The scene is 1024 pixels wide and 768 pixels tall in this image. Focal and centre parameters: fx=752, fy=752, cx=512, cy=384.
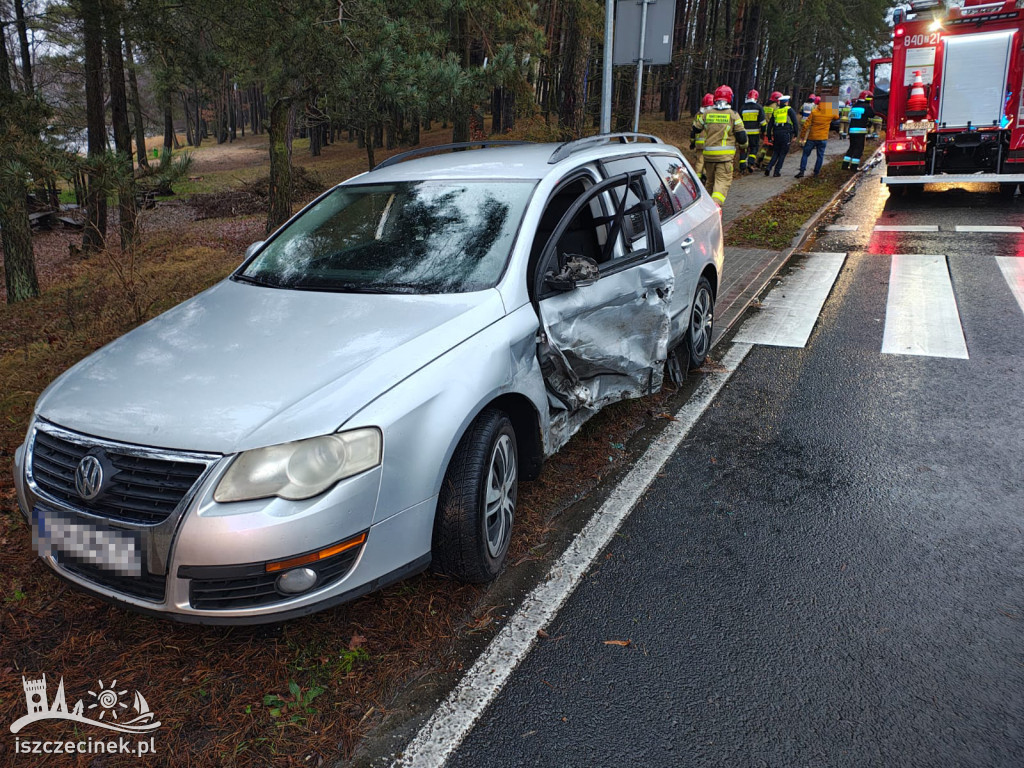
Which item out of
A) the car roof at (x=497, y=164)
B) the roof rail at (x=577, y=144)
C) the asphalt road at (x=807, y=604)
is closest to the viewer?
the asphalt road at (x=807, y=604)

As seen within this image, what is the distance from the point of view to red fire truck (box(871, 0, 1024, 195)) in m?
13.5

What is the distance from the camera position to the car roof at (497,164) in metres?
4.19

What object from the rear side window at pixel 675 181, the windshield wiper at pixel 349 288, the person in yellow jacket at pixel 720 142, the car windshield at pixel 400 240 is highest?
the person in yellow jacket at pixel 720 142

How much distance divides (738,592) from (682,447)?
1565mm

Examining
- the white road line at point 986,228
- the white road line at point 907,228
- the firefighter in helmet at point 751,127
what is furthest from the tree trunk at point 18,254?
the firefighter in helmet at point 751,127

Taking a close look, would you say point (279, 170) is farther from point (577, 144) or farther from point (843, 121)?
point (843, 121)

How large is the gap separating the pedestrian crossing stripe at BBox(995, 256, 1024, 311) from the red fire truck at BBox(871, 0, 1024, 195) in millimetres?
5269

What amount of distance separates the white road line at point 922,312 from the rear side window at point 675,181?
7.26 feet

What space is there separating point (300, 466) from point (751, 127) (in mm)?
Result: 19199

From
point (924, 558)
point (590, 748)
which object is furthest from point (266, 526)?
point (924, 558)

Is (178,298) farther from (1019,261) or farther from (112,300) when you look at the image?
(1019,261)

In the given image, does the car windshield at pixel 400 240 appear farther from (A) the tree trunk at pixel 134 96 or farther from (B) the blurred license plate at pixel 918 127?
(B) the blurred license plate at pixel 918 127

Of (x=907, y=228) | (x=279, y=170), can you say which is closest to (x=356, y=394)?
(x=279, y=170)

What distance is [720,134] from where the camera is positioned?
40.9 ft
